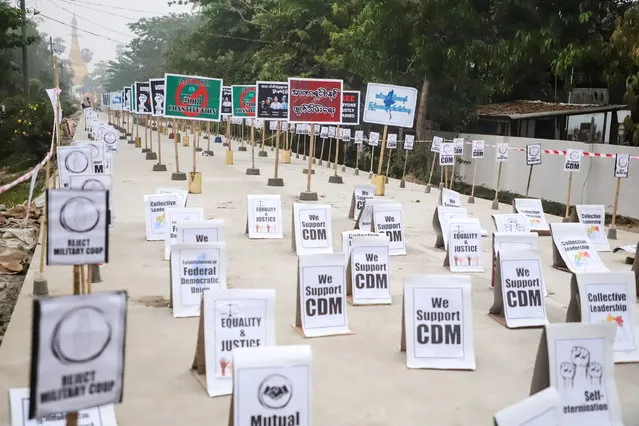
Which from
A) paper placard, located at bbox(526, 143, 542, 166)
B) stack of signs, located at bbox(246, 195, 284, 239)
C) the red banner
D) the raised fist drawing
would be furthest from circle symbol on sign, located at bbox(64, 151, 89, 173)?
paper placard, located at bbox(526, 143, 542, 166)

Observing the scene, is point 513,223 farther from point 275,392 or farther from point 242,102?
point 242,102

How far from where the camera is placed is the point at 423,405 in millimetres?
5297

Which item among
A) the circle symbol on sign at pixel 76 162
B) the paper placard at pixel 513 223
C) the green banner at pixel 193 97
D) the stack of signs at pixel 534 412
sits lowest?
the paper placard at pixel 513 223

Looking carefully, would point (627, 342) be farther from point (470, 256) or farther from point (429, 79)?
point (429, 79)

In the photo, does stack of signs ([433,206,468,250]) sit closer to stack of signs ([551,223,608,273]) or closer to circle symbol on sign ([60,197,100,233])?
stack of signs ([551,223,608,273])

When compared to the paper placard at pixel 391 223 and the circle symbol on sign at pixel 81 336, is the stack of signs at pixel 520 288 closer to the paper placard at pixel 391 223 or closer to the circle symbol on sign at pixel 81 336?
the paper placard at pixel 391 223

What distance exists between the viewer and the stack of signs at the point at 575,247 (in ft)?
29.1

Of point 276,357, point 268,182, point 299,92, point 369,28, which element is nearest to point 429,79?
point 369,28

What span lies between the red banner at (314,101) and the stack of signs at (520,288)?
9858mm

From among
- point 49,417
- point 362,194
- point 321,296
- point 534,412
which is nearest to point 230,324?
point 321,296

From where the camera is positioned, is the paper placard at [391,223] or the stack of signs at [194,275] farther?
the paper placard at [391,223]

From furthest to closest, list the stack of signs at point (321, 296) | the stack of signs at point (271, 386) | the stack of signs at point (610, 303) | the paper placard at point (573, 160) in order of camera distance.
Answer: the paper placard at point (573, 160), the stack of signs at point (321, 296), the stack of signs at point (610, 303), the stack of signs at point (271, 386)

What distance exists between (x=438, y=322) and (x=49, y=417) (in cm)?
332

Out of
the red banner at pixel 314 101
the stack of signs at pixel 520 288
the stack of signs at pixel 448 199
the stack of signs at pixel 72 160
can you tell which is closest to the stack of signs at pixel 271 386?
the stack of signs at pixel 520 288
